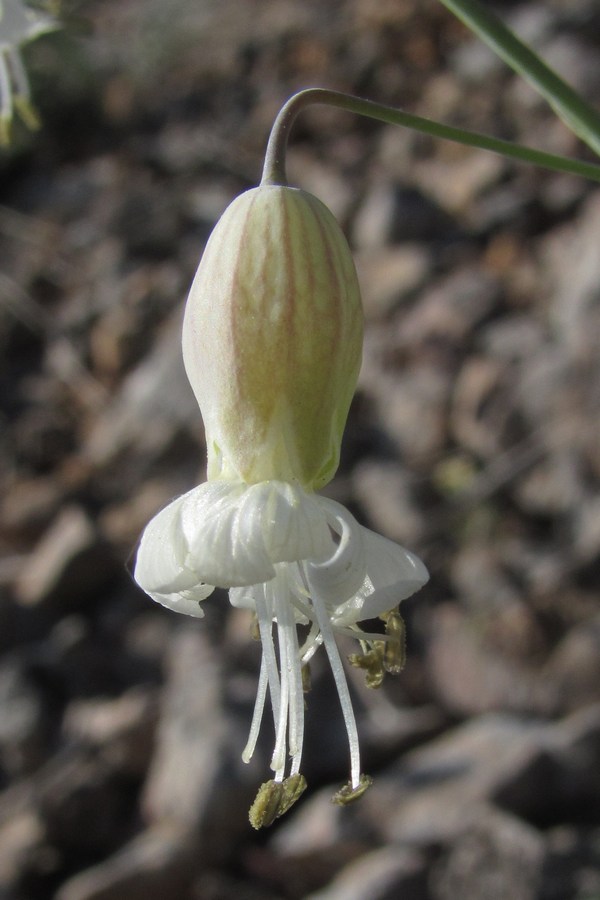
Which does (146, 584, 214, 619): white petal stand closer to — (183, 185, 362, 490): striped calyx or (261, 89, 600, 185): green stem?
(183, 185, 362, 490): striped calyx

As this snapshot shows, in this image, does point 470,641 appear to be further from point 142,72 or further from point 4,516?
point 142,72

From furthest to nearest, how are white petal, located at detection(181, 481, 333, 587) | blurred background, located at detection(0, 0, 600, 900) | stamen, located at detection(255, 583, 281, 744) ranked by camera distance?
1. blurred background, located at detection(0, 0, 600, 900)
2. stamen, located at detection(255, 583, 281, 744)
3. white petal, located at detection(181, 481, 333, 587)

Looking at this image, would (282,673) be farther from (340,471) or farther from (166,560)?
(340,471)

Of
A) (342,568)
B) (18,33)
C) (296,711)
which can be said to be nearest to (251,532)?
(342,568)

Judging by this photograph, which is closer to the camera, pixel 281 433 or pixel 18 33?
pixel 281 433

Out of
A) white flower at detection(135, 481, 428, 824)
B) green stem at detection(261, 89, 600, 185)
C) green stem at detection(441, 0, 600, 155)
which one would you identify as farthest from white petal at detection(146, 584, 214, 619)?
green stem at detection(441, 0, 600, 155)

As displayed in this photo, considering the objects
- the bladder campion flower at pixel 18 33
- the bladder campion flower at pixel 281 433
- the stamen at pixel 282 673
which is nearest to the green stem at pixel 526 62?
the bladder campion flower at pixel 281 433
